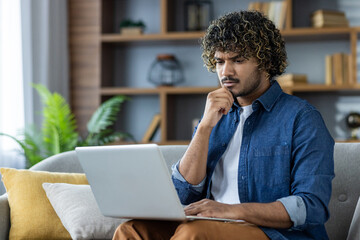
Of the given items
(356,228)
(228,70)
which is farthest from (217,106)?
(356,228)

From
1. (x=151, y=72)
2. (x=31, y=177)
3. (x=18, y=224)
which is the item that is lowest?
(x=18, y=224)

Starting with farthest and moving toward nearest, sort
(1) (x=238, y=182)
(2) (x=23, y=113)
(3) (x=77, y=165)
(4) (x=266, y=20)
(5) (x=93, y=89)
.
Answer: (5) (x=93, y=89) → (2) (x=23, y=113) → (3) (x=77, y=165) → (4) (x=266, y=20) → (1) (x=238, y=182)

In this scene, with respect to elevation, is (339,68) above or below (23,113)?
above

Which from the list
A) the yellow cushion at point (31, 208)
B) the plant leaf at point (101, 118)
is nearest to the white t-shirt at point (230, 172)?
the yellow cushion at point (31, 208)

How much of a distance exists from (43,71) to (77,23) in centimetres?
51

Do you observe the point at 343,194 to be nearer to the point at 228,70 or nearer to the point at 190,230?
the point at 228,70

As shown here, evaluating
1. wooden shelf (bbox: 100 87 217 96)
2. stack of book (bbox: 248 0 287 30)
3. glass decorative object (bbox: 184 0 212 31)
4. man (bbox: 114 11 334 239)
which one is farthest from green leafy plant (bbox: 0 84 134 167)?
man (bbox: 114 11 334 239)

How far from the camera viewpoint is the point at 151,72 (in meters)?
4.38

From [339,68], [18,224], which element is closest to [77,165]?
[18,224]

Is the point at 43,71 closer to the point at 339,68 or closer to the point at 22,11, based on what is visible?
the point at 22,11

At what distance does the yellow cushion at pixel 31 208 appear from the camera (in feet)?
7.40

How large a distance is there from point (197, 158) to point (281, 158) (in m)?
0.29

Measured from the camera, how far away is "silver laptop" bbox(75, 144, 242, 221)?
1.54 metres

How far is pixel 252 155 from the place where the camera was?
6.09 feet
